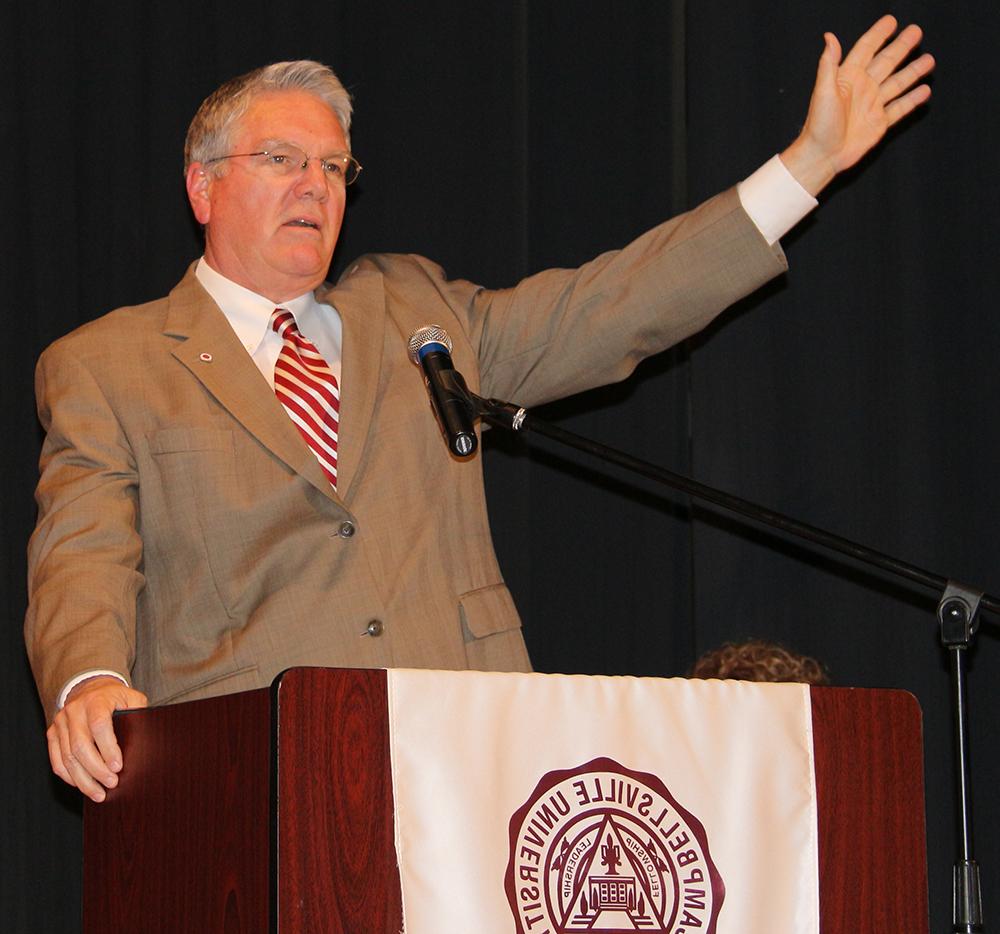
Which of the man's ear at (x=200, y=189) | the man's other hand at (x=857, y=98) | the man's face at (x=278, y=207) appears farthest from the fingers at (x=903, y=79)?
the man's ear at (x=200, y=189)

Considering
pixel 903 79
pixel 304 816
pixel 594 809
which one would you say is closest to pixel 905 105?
pixel 903 79

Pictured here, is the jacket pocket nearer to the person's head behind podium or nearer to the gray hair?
the person's head behind podium

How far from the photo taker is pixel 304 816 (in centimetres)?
133

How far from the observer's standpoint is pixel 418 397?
89.6 inches

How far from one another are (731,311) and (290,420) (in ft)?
3.98

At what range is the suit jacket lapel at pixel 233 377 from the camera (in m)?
2.10

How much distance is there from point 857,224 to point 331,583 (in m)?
1.51

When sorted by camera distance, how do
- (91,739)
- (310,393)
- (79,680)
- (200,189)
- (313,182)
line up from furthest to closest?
(200,189) → (313,182) → (310,393) → (79,680) → (91,739)

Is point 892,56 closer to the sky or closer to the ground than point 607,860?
closer to the sky

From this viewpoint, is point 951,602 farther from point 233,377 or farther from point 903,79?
point 233,377

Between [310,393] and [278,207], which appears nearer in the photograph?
[310,393]

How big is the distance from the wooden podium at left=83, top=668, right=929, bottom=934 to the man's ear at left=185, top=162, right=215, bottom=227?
3.50 ft

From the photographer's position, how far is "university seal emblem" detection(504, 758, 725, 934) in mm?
1407

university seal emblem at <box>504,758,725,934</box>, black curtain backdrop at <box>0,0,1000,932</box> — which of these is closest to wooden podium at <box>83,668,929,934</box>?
university seal emblem at <box>504,758,725,934</box>
